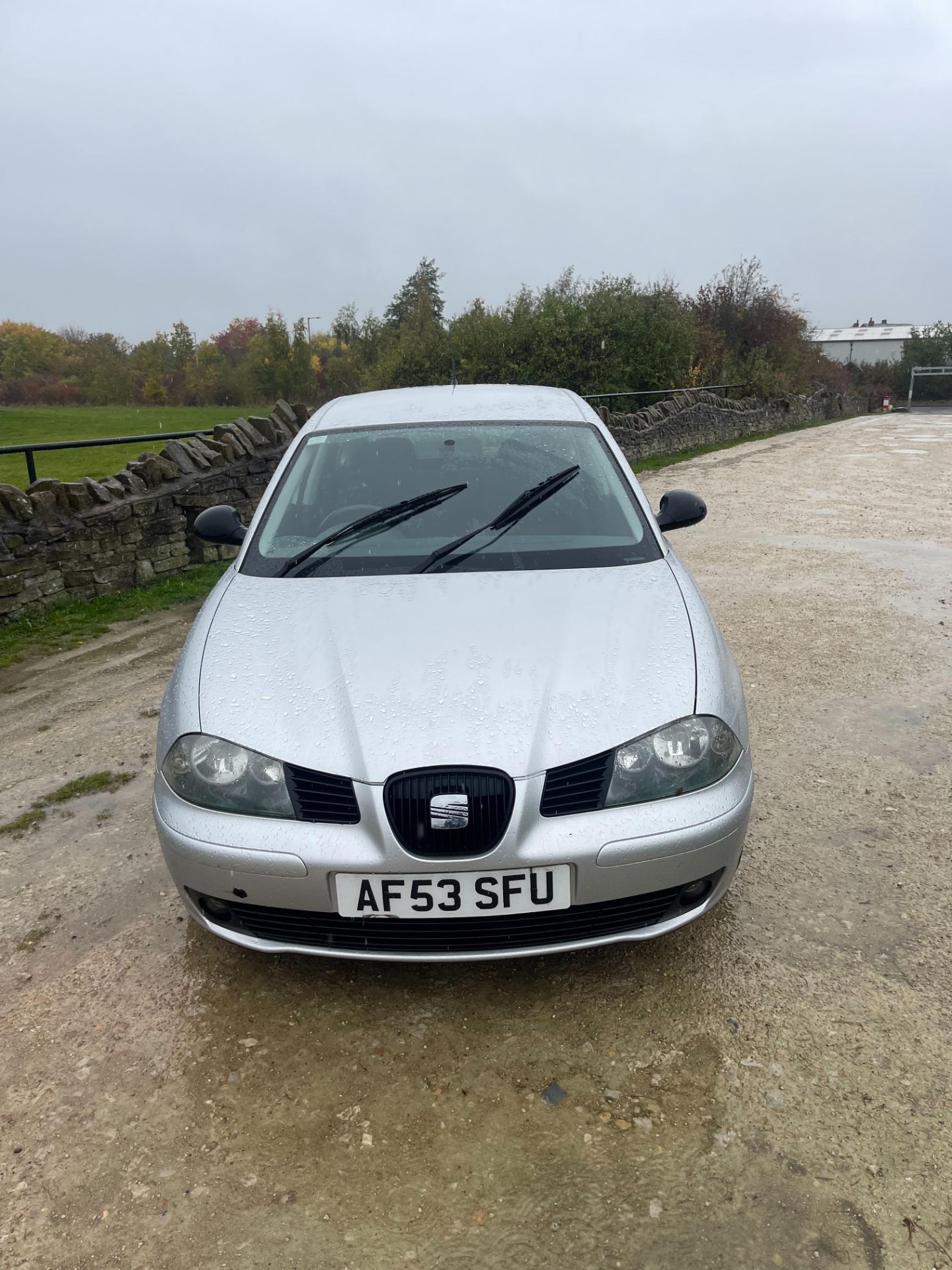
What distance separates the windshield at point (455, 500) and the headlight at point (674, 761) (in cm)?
86

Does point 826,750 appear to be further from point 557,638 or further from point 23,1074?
point 23,1074

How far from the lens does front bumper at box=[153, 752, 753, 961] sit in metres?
2.11

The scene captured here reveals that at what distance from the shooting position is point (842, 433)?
2327 cm

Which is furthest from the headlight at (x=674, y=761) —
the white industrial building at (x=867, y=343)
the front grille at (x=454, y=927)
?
the white industrial building at (x=867, y=343)

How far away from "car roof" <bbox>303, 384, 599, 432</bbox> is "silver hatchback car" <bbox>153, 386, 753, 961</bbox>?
3.29 feet

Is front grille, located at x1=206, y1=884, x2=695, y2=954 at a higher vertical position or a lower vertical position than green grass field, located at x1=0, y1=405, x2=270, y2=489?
lower

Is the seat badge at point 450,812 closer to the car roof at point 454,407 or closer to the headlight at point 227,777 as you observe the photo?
the headlight at point 227,777

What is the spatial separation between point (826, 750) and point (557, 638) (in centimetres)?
198

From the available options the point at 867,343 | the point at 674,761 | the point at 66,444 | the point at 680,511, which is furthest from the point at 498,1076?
the point at 867,343

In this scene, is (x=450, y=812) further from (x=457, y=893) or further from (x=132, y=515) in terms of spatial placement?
(x=132, y=515)

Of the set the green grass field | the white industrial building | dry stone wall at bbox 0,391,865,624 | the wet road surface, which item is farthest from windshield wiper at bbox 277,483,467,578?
the white industrial building

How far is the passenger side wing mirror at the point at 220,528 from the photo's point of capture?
3.55m

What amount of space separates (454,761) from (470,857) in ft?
A: 0.76

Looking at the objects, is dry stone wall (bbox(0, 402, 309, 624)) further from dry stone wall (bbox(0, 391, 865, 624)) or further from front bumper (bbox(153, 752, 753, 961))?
front bumper (bbox(153, 752, 753, 961))
